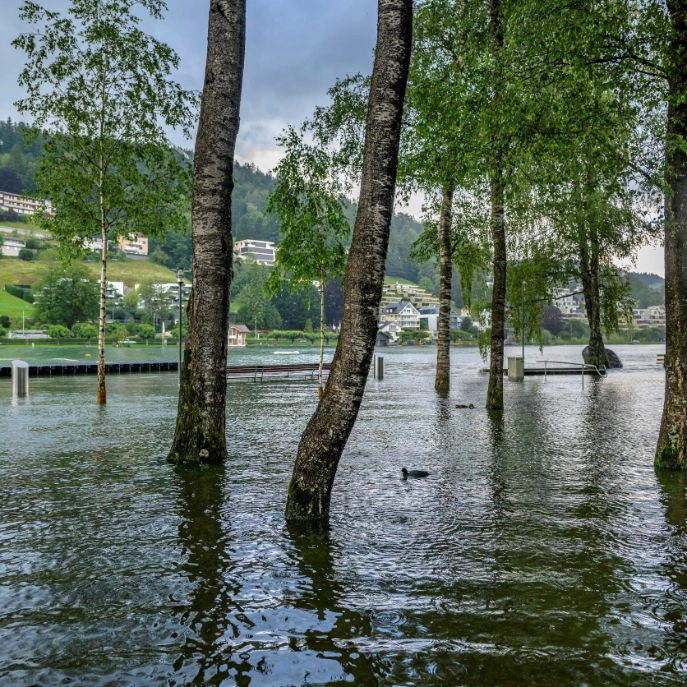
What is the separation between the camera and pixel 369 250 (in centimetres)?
678

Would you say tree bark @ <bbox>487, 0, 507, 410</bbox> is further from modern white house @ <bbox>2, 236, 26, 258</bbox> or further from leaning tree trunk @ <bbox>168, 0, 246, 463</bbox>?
modern white house @ <bbox>2, 236, 26, 258</bbox>

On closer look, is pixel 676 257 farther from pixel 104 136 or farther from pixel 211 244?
pixel 104 136

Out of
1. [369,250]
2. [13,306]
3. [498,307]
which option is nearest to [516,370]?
[498,307]

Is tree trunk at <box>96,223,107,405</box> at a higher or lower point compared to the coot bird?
higher

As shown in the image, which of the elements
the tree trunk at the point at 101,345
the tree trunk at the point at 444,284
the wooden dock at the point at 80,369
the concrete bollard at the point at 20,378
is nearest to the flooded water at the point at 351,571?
the tree trunk at the point at 101,345

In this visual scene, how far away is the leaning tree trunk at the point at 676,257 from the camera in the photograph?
31.0 feet

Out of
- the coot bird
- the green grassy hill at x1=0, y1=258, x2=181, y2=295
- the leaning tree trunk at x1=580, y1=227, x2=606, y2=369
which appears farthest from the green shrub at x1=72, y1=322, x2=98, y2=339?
the coot bird

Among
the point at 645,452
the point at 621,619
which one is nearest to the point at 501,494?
the point at 621,619

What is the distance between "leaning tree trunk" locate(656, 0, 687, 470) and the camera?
31.0 feet

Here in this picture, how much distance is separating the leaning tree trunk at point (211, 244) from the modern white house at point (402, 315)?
175 metres

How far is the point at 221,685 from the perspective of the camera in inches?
150

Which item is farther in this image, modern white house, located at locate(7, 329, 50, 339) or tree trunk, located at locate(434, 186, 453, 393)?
modern white house, located at locate(7, 329, 50, 339)

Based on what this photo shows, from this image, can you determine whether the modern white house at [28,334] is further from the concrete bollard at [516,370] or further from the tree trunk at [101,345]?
the tree trunk at [101,345]

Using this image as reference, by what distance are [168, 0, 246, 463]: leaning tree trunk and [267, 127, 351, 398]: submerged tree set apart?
40.5 ft
